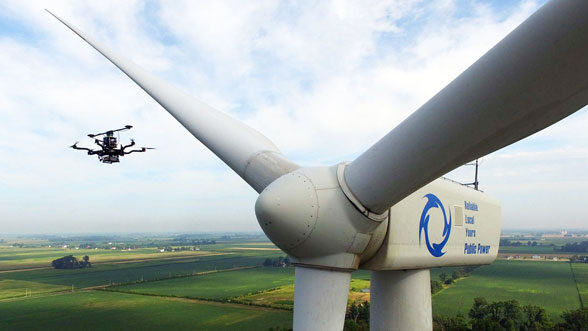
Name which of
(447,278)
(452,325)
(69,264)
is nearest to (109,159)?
(452,325)

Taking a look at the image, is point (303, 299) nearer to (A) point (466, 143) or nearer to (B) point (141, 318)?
(A) point (466, 143)

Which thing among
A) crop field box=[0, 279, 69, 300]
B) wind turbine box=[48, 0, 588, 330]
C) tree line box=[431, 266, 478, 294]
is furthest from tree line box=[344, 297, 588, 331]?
crop field box=[0, 279, 69, 300]

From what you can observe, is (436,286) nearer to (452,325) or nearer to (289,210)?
(452,325)

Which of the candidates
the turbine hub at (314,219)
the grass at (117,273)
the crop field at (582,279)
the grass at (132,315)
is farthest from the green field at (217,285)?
the turbine hub at (314,219)

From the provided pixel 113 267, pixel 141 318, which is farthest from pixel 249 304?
pixel 113 267

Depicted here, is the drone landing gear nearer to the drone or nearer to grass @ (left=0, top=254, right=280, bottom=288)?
the drone

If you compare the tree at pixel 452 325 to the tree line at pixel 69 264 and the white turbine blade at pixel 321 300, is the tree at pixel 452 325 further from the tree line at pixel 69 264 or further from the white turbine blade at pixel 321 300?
the tree line at pixel 69 264
